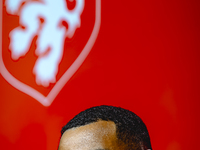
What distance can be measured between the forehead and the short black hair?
0.02 metres

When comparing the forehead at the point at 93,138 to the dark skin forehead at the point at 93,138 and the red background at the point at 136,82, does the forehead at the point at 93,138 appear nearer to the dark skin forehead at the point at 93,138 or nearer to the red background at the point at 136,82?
the dark skin forehead at the point at 93,138

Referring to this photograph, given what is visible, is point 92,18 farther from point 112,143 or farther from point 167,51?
point 112,143

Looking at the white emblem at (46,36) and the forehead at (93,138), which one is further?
the white emblem at (46,36)

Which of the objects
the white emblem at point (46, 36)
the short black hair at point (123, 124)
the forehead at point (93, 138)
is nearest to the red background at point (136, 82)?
the white emblem at point (46, 36)

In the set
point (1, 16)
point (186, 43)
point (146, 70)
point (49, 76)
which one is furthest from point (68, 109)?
point (186, 43)

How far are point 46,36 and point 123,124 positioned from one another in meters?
0.61

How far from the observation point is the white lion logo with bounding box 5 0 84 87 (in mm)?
1421

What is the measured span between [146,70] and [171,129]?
300 mm

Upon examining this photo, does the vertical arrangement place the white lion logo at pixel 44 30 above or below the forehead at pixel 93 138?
above

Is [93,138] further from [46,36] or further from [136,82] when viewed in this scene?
[46,36]

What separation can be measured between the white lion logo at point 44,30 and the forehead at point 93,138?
17.0 inches

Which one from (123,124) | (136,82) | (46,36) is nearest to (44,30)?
(46,36)

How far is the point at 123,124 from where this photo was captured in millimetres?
1082

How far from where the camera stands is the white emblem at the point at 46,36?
1.41 meters
